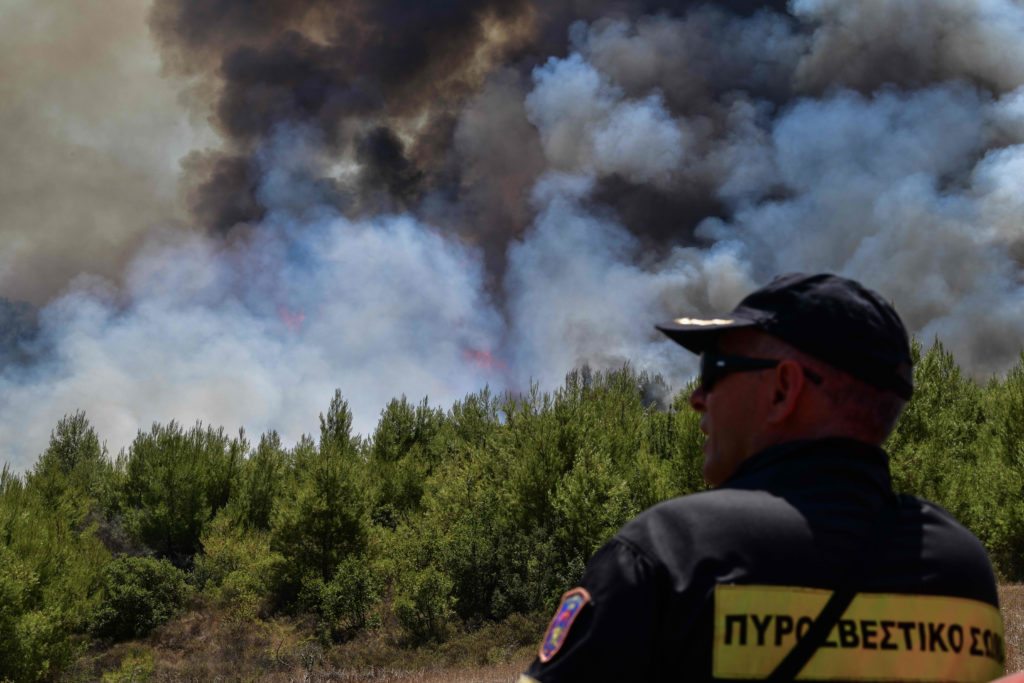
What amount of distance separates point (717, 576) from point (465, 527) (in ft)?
91.6

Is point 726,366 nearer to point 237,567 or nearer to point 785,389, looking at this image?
point 785,389

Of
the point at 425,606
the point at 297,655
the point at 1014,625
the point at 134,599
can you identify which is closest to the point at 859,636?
the point at 1014,625

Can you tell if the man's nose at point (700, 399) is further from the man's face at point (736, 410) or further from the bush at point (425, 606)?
the bush at point (425, 606)

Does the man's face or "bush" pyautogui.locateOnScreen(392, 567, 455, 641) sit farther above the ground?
the man's face

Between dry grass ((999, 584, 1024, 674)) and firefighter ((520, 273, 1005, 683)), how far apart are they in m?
8.95

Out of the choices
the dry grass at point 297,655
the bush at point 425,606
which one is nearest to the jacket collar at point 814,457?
the dry grass at point 297,655

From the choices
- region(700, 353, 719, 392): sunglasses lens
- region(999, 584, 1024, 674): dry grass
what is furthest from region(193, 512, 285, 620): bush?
region(700, 353, 719, 392): sunglasses lens

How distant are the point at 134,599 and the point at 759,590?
37.7 m

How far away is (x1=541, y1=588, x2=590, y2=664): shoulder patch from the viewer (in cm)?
122

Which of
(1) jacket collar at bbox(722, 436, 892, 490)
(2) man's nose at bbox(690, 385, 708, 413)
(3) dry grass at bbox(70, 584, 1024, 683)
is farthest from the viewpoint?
(3) dry grass at bbox(70, 584, 1024, 683)

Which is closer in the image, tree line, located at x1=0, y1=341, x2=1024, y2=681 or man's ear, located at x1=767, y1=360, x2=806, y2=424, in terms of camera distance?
man's ear, located at x1=767, y1=360, x2=806, y2=424

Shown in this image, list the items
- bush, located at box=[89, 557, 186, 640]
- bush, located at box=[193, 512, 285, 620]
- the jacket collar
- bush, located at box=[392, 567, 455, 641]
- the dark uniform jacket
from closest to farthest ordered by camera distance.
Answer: the dark uniform jacket, the jacket collar, bush, located at box=[392, 567, 455, 641], bush, located at box=[193, 512, 285, 620], bush, located at box=[89, 557, 186, 640]

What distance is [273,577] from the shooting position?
99.3ft

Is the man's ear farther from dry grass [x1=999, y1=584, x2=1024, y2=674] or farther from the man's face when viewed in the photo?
dry grass [x1=999, y1=584, x2=1024, y2=674]
